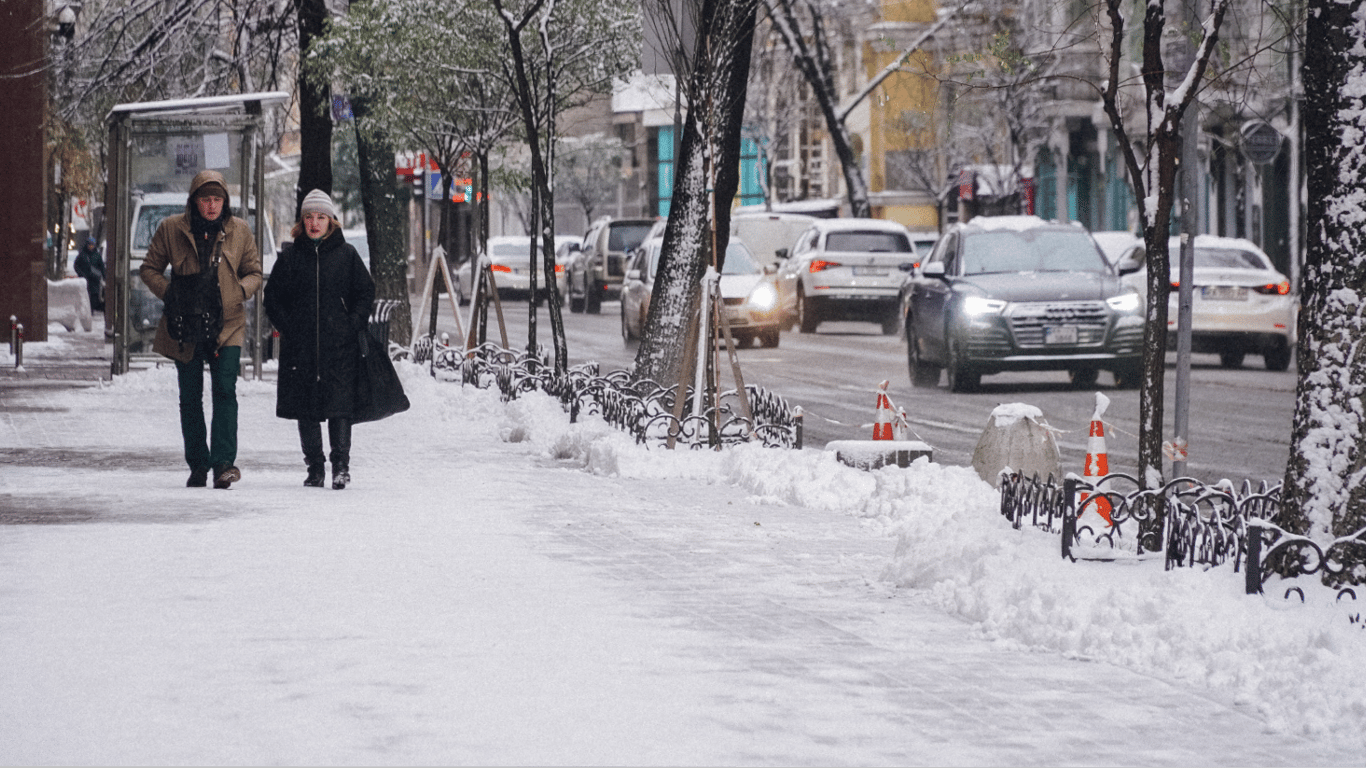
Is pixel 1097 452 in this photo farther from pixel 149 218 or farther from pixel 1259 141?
pixel 1259 141

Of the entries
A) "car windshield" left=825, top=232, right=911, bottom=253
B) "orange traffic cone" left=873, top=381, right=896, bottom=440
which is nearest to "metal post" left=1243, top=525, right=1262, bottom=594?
"orange traffic cone" left=873, top=381, right=896, bottom=440

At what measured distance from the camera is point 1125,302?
21.9 meters

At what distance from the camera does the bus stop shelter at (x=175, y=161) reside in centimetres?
2050

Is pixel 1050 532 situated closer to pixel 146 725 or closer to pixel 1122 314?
pixel 146 725

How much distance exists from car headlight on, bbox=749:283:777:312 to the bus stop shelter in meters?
9.96

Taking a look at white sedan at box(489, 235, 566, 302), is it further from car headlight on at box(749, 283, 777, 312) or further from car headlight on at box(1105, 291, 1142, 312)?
car headlight on at box(1105, 291, 1142, 312)

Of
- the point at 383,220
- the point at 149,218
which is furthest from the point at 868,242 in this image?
the point at 149,218

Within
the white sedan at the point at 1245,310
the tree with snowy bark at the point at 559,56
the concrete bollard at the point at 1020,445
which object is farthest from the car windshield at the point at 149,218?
the concrete bollard at the point at 1020,445

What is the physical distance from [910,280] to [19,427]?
11.1 m

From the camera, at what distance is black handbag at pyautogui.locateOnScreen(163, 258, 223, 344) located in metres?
11.8

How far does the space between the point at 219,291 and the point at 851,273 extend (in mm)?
23484

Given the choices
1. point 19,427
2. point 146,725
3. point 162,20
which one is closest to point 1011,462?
point 146,725

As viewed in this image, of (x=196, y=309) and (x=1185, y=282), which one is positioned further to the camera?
(x=196, y=309)

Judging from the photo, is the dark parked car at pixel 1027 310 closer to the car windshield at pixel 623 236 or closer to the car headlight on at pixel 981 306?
the car headlight on at pixel 981 306
